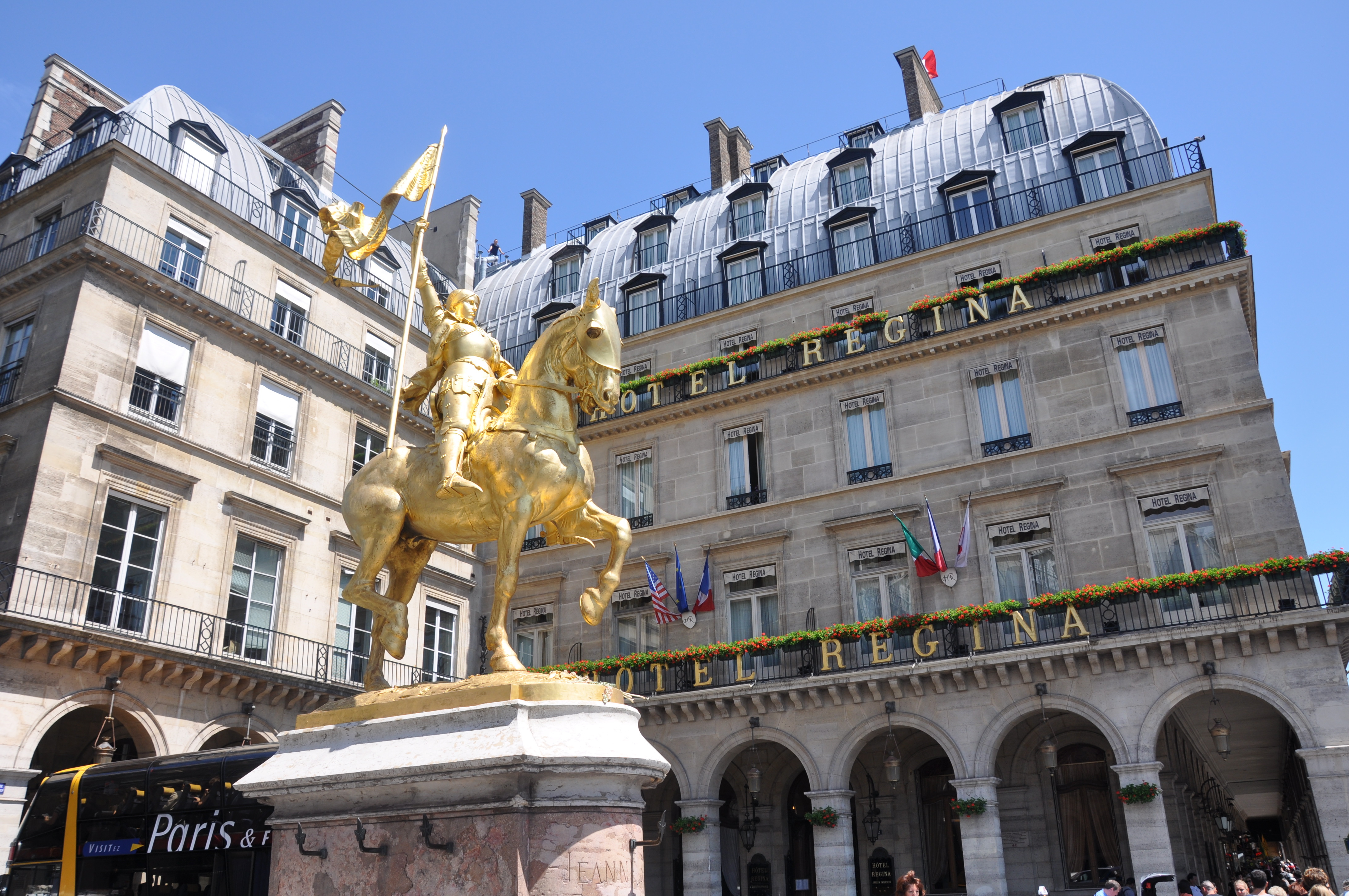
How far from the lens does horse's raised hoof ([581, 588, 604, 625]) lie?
26.1 ft

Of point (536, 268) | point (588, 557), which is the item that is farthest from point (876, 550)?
point (536, 268)

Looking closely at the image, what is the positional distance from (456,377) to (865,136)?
96.6 ft

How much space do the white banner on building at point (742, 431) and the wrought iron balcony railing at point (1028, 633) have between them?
6.73 m

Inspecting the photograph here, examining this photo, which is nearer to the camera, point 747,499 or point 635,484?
point 747,499

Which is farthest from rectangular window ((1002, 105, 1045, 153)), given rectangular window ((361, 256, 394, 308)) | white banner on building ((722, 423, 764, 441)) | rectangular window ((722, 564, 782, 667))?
rectangular window ((361, 256, 394, 308))

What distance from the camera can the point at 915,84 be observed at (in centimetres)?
3472

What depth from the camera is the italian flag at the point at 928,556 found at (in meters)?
24.0

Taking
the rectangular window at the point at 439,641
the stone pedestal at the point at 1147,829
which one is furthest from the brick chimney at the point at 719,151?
the stone pedestal at the point at 1147,829

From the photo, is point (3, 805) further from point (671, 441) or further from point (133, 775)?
point (671, 441)

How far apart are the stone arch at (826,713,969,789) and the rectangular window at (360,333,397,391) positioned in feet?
55.7

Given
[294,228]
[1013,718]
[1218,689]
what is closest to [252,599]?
[294,228]

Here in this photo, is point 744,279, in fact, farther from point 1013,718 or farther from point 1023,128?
point 1013,718

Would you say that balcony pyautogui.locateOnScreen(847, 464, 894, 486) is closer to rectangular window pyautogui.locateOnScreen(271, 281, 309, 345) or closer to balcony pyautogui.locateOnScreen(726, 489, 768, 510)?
balcony pyautogui.locateOnScreen(726, 489, 768, 510)

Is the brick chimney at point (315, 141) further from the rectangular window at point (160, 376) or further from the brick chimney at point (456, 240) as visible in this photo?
the rectangular window at point (160, 376)
